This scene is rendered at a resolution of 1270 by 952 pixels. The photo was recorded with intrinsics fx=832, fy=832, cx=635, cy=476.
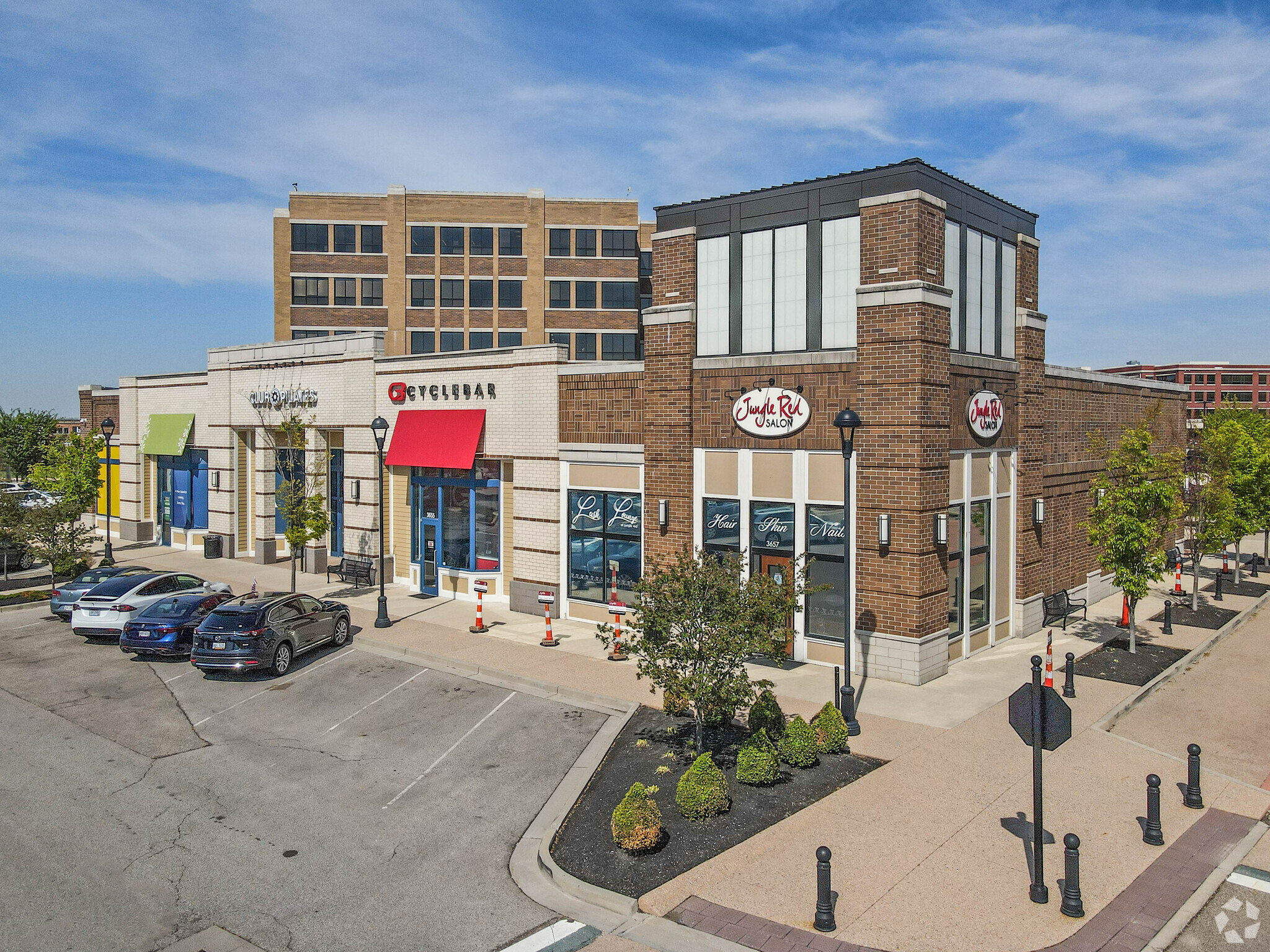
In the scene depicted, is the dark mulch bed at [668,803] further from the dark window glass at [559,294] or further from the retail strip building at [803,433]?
the dark window glass at [559,294]

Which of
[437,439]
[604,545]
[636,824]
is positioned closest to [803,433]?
[604,545]

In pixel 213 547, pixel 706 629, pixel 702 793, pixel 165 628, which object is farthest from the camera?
pixel 213 547

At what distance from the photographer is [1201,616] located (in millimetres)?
24719

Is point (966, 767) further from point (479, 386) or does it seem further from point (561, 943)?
point (479, 386)

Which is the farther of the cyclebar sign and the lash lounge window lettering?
the lash lounge window lettering

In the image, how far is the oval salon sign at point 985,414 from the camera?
19.8 metres

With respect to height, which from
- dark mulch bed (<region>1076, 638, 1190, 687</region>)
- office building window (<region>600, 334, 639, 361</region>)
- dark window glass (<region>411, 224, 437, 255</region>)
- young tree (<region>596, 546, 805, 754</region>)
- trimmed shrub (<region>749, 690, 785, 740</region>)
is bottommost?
dark mulch bed (<region>1076, 638, 1190, 687</region>)

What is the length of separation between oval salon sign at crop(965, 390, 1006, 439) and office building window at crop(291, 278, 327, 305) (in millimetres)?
48579

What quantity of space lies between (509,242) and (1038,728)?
54.6 meters

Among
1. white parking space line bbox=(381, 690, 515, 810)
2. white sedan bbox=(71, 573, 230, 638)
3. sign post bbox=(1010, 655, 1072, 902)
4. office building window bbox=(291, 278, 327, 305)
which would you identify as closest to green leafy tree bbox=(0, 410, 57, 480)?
office building window bbox=(291, 278, 327, 305)

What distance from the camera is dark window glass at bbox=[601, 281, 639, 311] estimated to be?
194ft

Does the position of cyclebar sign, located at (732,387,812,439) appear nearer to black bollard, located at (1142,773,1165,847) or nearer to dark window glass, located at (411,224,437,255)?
black bollard, located at (1142,773,1165,847)

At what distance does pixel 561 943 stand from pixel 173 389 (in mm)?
37226

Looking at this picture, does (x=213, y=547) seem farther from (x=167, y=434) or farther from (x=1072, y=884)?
(x=1072, y=884)
